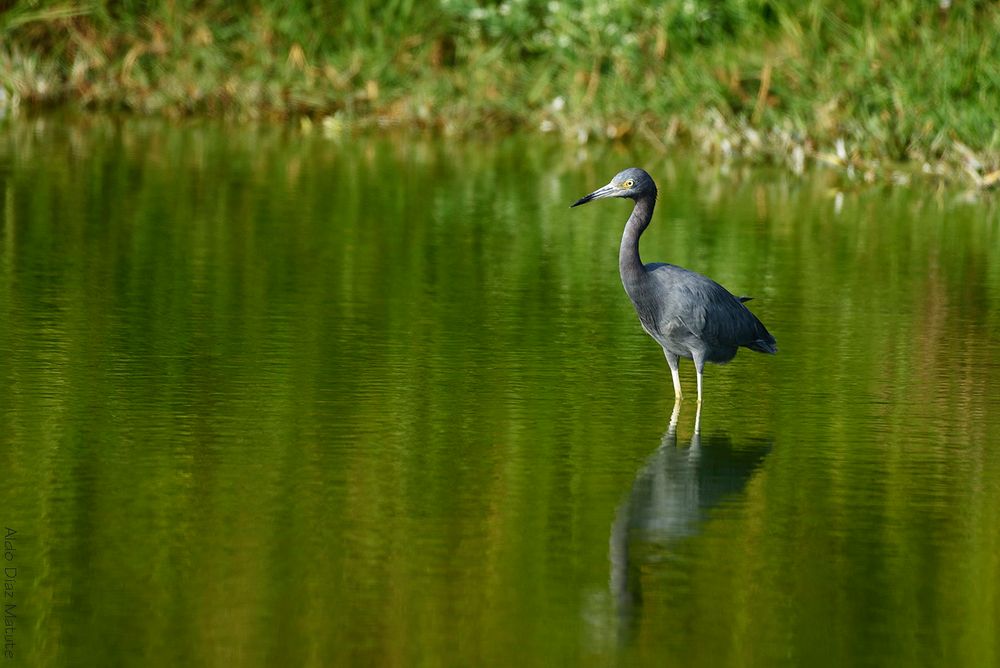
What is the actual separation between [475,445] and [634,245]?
1667mm

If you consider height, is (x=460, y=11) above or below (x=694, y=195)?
above

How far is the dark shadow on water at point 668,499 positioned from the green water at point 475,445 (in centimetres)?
2

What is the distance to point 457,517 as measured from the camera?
7.38 meters

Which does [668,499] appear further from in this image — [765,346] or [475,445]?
[765,346]

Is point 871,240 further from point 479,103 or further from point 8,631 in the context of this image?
point 8,631

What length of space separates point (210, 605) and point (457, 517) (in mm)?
1350

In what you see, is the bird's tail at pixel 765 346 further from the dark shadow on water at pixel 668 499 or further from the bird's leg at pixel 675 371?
the dark shadow on water at pixel 668 499

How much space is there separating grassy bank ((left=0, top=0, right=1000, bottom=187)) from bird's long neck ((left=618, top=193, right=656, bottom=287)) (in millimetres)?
9029

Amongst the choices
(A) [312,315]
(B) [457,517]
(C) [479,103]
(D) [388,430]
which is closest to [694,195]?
(C) [479,103]

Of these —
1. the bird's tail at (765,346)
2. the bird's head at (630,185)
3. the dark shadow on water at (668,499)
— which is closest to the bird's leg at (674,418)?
the dark shadow on water at (668,499)

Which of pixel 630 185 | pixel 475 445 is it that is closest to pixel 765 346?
pixel 630 185

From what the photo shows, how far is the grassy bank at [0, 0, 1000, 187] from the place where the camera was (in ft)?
65.0

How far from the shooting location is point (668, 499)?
7.76 meters

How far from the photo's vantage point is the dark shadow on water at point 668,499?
6.66m
